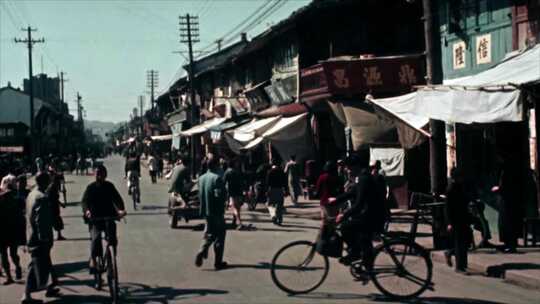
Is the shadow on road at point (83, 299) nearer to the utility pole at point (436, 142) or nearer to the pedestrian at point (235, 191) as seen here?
the utility pole at point (436, 142)

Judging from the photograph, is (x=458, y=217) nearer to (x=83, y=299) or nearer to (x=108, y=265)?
(x=108, y=265)

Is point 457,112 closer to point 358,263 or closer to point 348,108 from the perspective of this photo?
point 358,263

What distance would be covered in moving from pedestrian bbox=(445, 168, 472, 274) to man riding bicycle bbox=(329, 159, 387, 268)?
241 cm

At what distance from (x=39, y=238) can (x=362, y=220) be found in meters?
4.35

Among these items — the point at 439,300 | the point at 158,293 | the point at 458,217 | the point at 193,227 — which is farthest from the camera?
the point at 193,227

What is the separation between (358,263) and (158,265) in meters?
4.61

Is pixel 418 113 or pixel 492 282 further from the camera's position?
pixel 418 113

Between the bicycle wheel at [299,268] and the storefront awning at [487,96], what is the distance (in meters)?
3.91

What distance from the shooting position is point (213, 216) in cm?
1300

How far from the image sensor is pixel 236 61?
144 ft

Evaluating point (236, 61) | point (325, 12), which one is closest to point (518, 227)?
point (325, 12)

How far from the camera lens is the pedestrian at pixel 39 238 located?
33.7 feet

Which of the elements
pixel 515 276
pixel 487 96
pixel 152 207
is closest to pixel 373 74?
pixel 152 207

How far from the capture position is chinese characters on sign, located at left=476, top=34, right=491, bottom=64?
17000 millimetres
